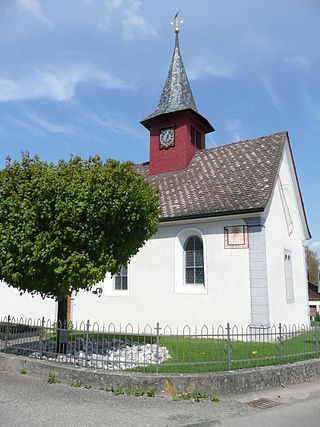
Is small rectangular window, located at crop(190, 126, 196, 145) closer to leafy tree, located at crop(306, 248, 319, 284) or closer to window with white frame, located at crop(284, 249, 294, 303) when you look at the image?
window with white frame, located at crop(284, 249, 294, 303)

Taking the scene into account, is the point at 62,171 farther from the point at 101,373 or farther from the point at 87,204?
the point at 101,373

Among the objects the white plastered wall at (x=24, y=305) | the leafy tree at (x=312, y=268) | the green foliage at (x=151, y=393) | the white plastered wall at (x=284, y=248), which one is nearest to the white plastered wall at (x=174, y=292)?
the white plastered wall at (x=284, y=248)

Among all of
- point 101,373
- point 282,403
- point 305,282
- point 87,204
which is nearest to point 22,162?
point 87,204

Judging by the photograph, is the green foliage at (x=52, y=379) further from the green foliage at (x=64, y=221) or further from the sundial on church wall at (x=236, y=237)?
the sundial on church wall at (x=236, y=237)

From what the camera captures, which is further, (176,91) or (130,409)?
→ (176,91)

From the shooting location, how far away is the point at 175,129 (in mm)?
18312

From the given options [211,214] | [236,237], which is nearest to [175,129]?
[211,214]

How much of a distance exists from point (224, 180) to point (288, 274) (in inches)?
189

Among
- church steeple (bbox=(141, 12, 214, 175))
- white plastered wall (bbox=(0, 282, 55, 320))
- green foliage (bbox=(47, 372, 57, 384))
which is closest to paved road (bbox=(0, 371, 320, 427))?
→ green foliage (bbox=(47, 372, 57, 384))

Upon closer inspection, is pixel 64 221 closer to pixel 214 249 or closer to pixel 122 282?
pixel 214 249

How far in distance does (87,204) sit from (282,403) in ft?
18.8

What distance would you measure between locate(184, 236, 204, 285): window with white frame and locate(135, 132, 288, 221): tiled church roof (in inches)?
52.3

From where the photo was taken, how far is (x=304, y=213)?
60.3ft

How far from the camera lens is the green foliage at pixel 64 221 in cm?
819
